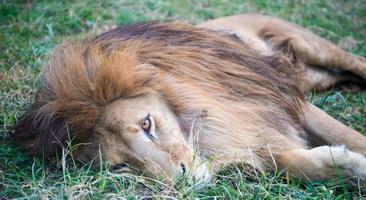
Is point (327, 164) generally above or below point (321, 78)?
above

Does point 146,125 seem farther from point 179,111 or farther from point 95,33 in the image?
point 95,33

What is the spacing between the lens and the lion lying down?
2904mm

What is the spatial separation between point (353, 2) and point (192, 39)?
313cm

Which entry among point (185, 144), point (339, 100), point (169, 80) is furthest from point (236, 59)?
point (339, 100)

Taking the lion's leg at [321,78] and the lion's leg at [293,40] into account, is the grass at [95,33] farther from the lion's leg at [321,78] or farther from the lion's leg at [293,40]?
the lion's leg at [293,40]

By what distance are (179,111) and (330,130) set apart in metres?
0.88

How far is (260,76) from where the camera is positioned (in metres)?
3.43

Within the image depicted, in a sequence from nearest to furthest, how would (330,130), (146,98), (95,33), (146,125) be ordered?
(146,125) < (146,98) < (330,130) < (95,33)

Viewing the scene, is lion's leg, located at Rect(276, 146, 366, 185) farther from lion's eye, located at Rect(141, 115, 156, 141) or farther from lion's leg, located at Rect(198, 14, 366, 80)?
lion's leg, located at Rect(198, 14, 366, 80)

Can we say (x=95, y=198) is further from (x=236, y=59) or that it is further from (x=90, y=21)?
(x=90, y=21)

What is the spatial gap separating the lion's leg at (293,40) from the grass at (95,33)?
225 mm

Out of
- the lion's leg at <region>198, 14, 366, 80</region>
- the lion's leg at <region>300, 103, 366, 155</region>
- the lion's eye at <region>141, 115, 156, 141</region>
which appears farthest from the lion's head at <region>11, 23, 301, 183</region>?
the lion's leg at <region>198, 14, 366, 80</region>

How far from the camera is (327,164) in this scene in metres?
2.94

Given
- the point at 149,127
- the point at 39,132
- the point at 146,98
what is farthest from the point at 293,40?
the point at 39,132
